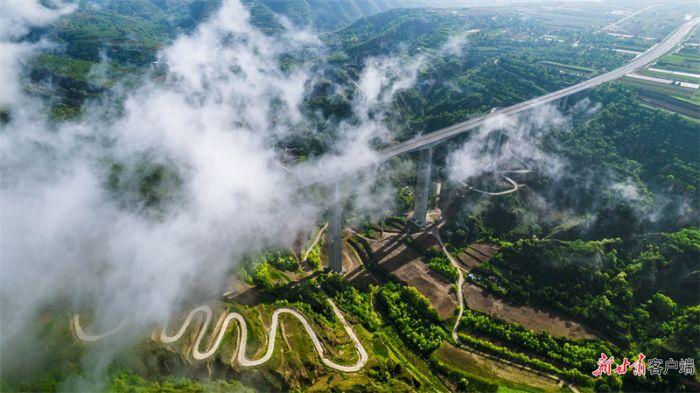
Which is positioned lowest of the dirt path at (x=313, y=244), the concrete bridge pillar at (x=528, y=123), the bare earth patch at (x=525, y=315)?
the bare earth patch at (x=525, y=315)

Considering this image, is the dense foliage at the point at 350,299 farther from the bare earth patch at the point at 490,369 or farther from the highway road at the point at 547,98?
the highway road at the point at 547,98

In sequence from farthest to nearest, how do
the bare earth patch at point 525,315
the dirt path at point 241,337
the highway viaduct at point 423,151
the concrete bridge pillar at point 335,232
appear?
the highway viaduct at point 423,151 → the concrete bridge pillar at point 335,232 → the bare earth patch at point 525,315 → the dirt path at point 241,337

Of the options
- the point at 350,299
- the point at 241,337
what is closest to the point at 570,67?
the point at 350,299

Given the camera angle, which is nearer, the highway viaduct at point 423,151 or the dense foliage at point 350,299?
the dense foliage at point 350,299

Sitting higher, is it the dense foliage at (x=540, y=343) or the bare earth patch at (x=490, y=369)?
the dense foliage at (x=540, y=343)

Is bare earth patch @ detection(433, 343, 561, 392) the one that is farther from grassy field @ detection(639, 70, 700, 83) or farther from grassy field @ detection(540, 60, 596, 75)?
grassy field @ detection(540, 60, 596, 75)

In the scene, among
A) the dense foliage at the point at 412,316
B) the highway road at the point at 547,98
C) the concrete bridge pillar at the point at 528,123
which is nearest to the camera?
the dense foliage at the point at 412,316

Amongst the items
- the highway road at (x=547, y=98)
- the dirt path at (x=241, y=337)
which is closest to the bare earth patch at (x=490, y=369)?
the dirt path at (x=241, y=337)
